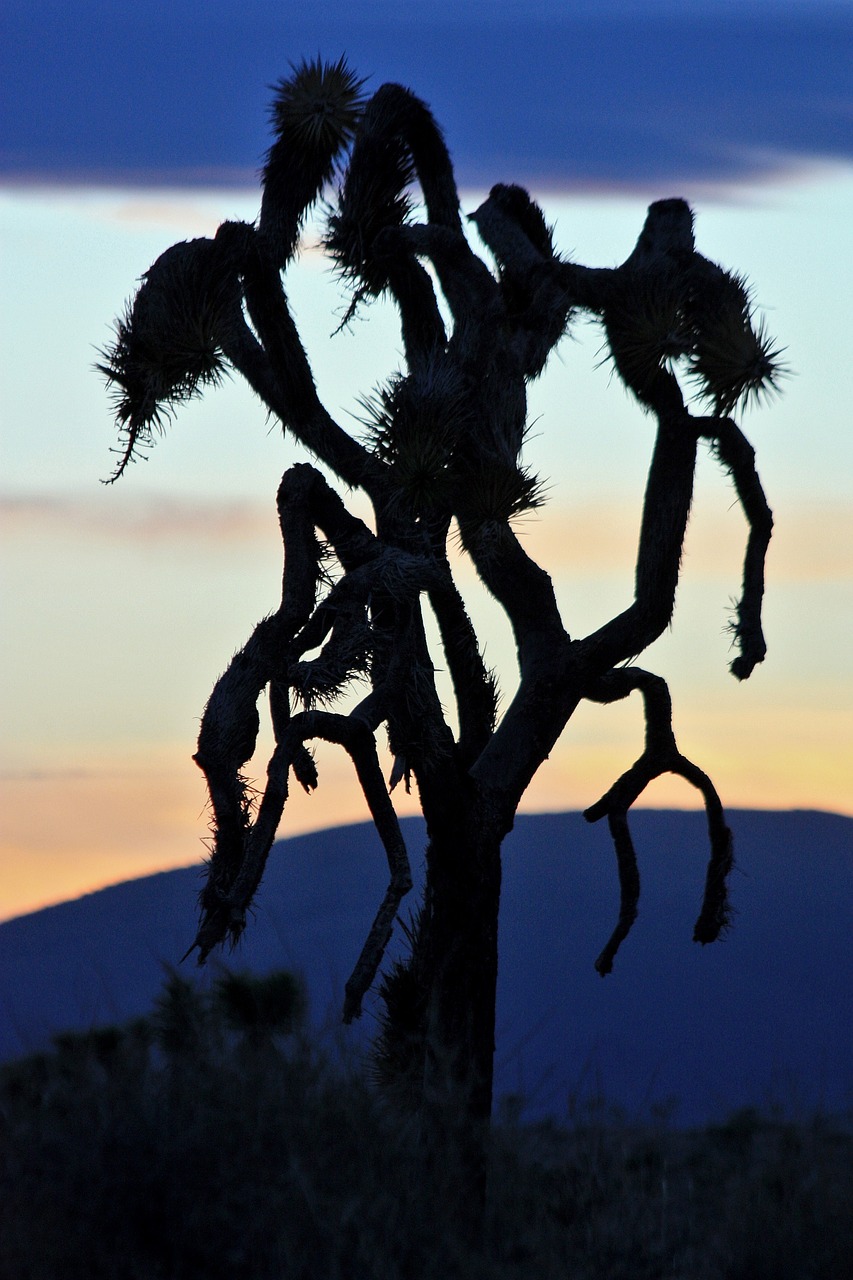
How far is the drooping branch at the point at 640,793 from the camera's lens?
902cm

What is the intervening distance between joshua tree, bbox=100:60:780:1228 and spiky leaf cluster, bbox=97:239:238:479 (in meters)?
0.01

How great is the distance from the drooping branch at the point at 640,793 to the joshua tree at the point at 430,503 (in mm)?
19

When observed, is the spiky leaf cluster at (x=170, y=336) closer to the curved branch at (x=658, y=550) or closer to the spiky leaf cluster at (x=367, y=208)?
A: the spiky leaf cluster at (x=367, y=208)

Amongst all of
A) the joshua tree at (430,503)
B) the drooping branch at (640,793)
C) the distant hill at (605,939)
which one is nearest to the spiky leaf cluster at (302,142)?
the joshua tree at (430,503)

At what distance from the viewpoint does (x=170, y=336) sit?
732cm

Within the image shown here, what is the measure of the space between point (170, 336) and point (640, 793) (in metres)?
4.08

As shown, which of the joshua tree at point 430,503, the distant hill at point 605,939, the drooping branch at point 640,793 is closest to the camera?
the joshua tree at point 430,503

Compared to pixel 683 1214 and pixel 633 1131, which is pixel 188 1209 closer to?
pixel 683 1214

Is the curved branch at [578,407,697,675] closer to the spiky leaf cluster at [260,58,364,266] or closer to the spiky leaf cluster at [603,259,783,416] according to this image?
the spiky leaf cluster at [603,259,783,416]

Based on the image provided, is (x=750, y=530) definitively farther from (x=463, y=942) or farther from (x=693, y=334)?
(x=463, y=942)

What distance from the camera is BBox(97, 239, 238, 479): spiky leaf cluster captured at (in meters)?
7.35

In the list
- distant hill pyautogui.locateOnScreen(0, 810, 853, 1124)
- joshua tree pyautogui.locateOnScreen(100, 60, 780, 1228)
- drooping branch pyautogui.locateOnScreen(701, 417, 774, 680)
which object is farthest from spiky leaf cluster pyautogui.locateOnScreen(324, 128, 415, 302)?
distant hill pyautogui.locateOnScreen(0, 810, 853, 1124)

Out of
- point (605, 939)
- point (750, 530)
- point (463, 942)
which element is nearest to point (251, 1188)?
point (463, 942)

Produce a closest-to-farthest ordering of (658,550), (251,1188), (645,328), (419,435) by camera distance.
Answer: (251,1188), (419,435), (645,328), (658,550)
